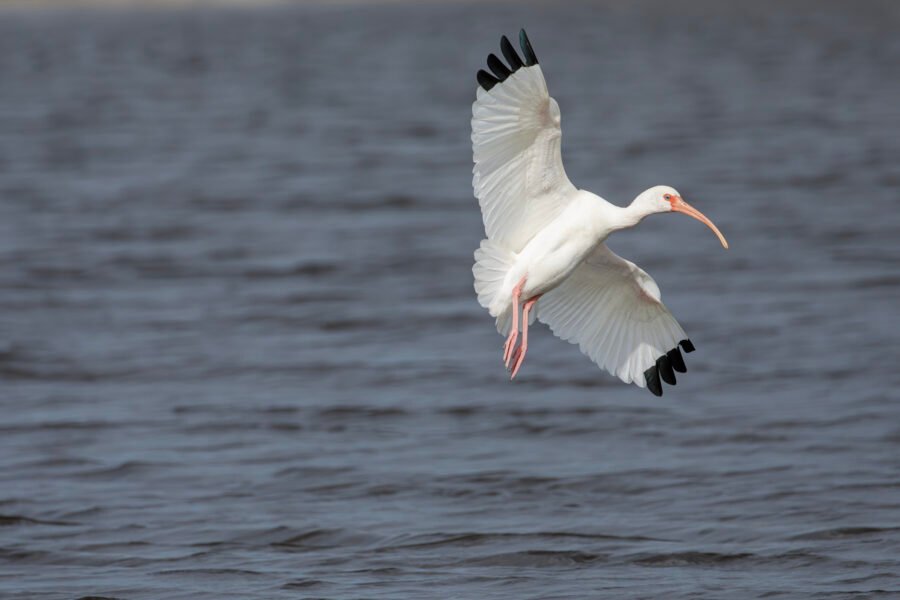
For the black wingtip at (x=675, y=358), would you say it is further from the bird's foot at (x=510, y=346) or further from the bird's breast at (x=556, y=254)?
the bird's foot at (x=510, y=346)

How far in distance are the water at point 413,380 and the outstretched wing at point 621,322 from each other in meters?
1.73

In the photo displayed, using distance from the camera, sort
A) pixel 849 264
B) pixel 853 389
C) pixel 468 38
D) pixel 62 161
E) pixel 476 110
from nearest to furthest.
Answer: pixel 476 110 → pixel 853 389 → pixel 849 264 → pixel 62 161 → pixel 468 38

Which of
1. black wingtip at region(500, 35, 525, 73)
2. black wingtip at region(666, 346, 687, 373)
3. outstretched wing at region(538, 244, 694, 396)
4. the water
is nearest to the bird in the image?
black wingtip at region(500, 35, 525, 73)

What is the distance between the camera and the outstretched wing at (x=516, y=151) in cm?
1008

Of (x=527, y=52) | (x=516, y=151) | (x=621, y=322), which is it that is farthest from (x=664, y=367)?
(x=527, y=52)

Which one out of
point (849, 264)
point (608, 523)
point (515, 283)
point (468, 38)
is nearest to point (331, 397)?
point (608, 523)

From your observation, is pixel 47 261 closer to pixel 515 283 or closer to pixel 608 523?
pixel 608 523

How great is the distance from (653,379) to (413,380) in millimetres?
6965

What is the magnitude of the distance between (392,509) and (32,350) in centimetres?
709

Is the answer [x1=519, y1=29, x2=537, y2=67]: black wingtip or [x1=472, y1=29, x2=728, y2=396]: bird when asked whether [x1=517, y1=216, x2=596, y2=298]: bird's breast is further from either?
[x1=519, y1=29, x2=537, y2=67]: black wingtip

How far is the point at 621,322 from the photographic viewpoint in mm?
11648

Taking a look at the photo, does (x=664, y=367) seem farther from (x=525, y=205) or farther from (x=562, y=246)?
(x=525, y=205)

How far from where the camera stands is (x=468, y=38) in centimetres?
6688

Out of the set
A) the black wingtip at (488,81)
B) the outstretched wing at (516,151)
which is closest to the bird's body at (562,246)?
the outstretched wing at (516,151)
